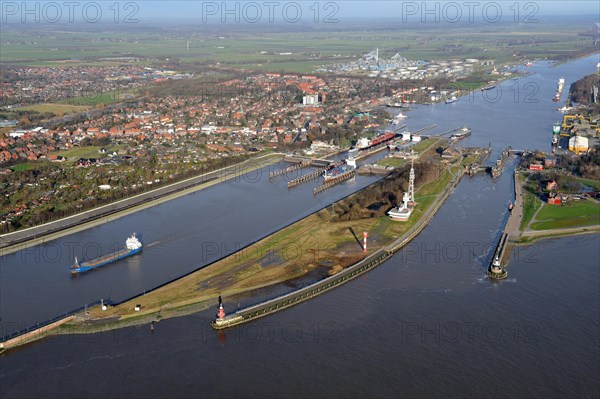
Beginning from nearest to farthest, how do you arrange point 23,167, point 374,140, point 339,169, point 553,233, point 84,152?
point 553,233 → point 23,167 → point 339,169 → point 84,152 → point 374,140

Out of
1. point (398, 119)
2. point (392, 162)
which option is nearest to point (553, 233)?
point (392, 162)

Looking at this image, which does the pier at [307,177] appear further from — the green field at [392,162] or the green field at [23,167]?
the green field at [23,167]

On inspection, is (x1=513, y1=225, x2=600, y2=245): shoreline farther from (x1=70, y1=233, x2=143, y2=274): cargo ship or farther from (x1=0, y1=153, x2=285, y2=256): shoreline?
(x1=0, y1=153, x2=285, y2=256): shoreline

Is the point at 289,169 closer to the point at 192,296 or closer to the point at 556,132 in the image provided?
the point at 192,296

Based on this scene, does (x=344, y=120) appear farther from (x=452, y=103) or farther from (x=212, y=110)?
(x=452, y=103)

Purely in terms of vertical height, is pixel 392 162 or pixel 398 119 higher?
pixel 398 119

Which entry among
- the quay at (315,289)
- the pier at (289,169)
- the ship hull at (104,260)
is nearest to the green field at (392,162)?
the pier at (289,169)

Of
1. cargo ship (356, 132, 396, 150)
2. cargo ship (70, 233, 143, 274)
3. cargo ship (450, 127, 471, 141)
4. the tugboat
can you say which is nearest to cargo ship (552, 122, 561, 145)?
cargo ship (450, 127, 471, 141)

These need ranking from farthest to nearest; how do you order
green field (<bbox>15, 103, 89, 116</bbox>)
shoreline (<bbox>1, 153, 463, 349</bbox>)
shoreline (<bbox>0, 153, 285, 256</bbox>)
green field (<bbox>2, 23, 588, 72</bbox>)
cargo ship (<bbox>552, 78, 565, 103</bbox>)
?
green field (<bbox>2, 23, 588, 72</bbox>), cargo ship (<bbox>552, 78, 565, 103</bbox>), green field (<bbox>15, 103, 89, 116</bbox>), shoreline (<bbox>0, 153, 285, 256</bbox>), shoreline (<bbox>1, 153, 463, 349</bbox>)
